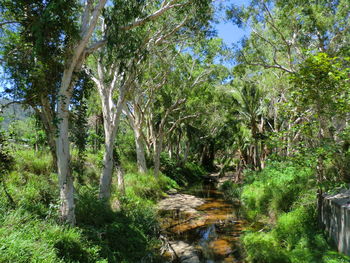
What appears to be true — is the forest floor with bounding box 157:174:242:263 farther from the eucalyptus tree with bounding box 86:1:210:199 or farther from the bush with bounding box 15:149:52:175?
the bush with bounding box 15:149:52:175

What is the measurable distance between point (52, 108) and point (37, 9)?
2.72m

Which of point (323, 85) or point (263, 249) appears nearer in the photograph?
point (323, 85)

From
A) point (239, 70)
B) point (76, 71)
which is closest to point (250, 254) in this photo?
point (76, 71)

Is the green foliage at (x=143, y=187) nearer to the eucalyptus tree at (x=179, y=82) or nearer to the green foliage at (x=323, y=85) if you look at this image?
the eucalyptus tree at (x=179, y=82)

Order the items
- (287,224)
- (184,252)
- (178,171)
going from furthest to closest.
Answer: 1. (178,171)
2. (184,252)
3. (287,224)

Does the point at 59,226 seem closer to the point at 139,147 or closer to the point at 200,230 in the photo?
the point at 200,230

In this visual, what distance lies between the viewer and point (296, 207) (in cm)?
939

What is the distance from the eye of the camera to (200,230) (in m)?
11.0

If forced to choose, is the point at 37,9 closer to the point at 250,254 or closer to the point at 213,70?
the point at 250,254

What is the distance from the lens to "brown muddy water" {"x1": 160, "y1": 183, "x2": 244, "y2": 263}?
27.8 feet

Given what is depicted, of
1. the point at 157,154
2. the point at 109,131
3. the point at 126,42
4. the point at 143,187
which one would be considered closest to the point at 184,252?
the point at 109,131

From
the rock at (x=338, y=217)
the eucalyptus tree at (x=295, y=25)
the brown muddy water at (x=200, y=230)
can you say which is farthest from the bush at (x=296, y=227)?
the eucalyptus tree at (x=295, y=25)

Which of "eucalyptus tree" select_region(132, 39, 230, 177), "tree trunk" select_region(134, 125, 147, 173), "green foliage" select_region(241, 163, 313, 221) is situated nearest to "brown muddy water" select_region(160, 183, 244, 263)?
"green foliage" select_region(241, 163, 313, 221)

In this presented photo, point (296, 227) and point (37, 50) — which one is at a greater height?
point (37, 50)
